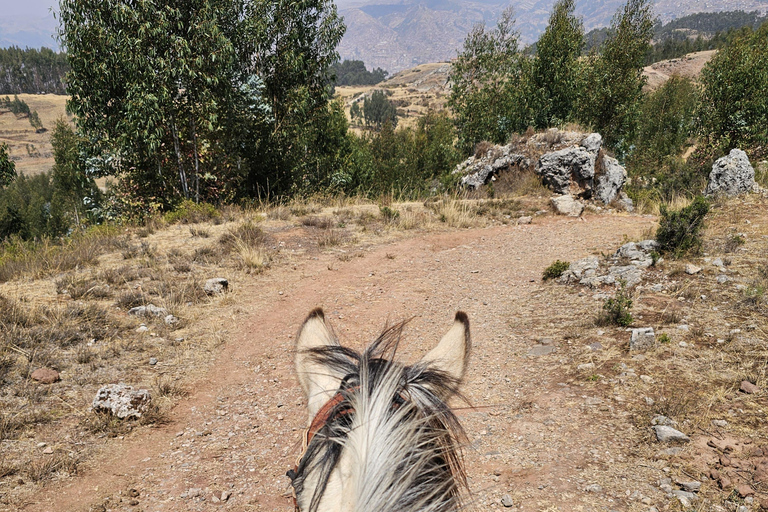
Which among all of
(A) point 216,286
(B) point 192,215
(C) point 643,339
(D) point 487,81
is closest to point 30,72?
(D) point 487,81

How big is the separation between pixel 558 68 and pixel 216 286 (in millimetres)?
18355

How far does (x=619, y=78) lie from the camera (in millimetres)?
18078

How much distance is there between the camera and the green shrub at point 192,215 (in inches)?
416

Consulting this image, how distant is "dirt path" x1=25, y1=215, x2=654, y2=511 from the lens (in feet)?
9.71

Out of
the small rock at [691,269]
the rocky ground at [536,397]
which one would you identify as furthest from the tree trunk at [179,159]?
the small rock at [691,269]

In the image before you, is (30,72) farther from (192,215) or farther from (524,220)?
(524,220)

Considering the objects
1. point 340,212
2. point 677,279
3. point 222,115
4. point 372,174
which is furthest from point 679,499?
point 372,174

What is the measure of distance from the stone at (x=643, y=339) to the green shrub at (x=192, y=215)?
9.89 m

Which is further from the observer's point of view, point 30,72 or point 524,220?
point 30,72

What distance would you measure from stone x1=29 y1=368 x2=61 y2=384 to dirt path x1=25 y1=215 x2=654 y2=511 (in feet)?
4.24

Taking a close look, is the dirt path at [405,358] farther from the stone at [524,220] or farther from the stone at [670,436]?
the stone at [524,220]

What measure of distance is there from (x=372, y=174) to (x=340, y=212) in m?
16.8

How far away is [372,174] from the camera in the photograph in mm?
28062

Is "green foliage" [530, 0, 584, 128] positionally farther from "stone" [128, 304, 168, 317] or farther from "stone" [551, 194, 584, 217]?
"stone" [128, 304, 168, 317]
